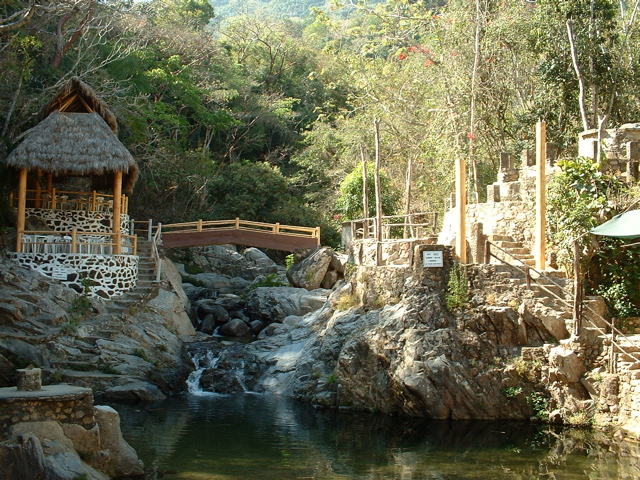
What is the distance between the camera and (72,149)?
790 inches

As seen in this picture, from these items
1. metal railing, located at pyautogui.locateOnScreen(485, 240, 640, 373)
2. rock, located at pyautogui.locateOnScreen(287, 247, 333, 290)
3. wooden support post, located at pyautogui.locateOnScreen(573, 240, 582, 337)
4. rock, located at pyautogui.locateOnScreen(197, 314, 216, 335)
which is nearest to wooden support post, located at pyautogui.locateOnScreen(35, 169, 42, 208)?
rock, located at pyautogui.locateOnScreen(197, 314, 216, 335)

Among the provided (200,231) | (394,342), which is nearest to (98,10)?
(200,231)

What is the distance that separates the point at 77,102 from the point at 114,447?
1446 centimetres

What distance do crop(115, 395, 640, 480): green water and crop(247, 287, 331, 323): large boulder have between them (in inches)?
300

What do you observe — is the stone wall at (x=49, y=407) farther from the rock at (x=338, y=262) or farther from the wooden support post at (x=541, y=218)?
the rock at (x=338, y=262)

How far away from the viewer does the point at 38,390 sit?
979cm

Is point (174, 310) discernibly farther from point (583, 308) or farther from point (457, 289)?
point (583, 308)

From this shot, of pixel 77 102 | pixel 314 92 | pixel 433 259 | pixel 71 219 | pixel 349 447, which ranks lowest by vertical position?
pixel 349 447

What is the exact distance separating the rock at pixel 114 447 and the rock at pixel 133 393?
591cm

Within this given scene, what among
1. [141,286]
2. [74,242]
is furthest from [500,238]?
[74,242]

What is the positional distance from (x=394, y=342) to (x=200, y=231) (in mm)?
11638

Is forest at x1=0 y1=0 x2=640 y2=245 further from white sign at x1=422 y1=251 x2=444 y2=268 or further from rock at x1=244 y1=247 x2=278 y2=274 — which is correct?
white sign at x1=422 y1=251 x2=444 y2=268

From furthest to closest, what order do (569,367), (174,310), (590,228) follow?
(174,310), (590,228), (569,367)

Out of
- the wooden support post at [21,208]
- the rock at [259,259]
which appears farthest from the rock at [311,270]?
the wooden support post at [21,208]
